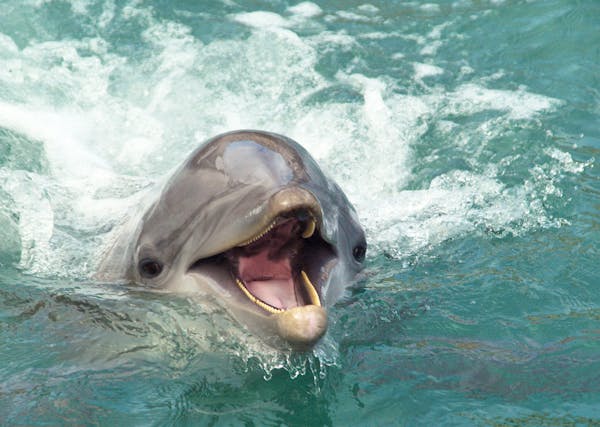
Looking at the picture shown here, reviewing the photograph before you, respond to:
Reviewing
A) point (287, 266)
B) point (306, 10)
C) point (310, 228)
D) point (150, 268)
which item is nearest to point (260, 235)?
point (310, 228)

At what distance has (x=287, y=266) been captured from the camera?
17.4 ft

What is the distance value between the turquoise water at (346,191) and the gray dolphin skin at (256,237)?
Answer: 0.79 ft

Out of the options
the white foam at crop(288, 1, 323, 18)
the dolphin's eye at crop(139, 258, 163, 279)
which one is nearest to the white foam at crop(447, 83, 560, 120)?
the white foam at crop(288, 1, 323, 18)

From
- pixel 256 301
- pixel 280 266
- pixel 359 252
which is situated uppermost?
pixel 280 266

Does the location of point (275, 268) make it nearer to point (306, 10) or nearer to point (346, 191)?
point (346, 191)

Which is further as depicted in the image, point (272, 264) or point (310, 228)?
point (272, 264)

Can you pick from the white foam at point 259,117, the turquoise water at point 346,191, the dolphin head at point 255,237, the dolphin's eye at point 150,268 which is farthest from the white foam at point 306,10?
the dolphin's eye at point 150,268

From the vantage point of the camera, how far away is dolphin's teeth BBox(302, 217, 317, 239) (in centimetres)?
505

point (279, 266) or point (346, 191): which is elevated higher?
point (279, 266)

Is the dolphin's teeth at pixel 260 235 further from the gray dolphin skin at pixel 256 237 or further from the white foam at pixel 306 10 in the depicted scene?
the white foam at pixel 306 10

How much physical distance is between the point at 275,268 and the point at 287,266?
7cm

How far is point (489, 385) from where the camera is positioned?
5758 millimetres

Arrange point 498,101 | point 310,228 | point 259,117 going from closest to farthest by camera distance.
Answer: point 310,228
point 498,101
point 259,117

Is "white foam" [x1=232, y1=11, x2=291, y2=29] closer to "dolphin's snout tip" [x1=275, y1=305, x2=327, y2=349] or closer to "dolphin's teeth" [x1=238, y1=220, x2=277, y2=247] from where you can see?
"dolphin's teeth" [x1=238, y1=220, x2=277, y2=247]
